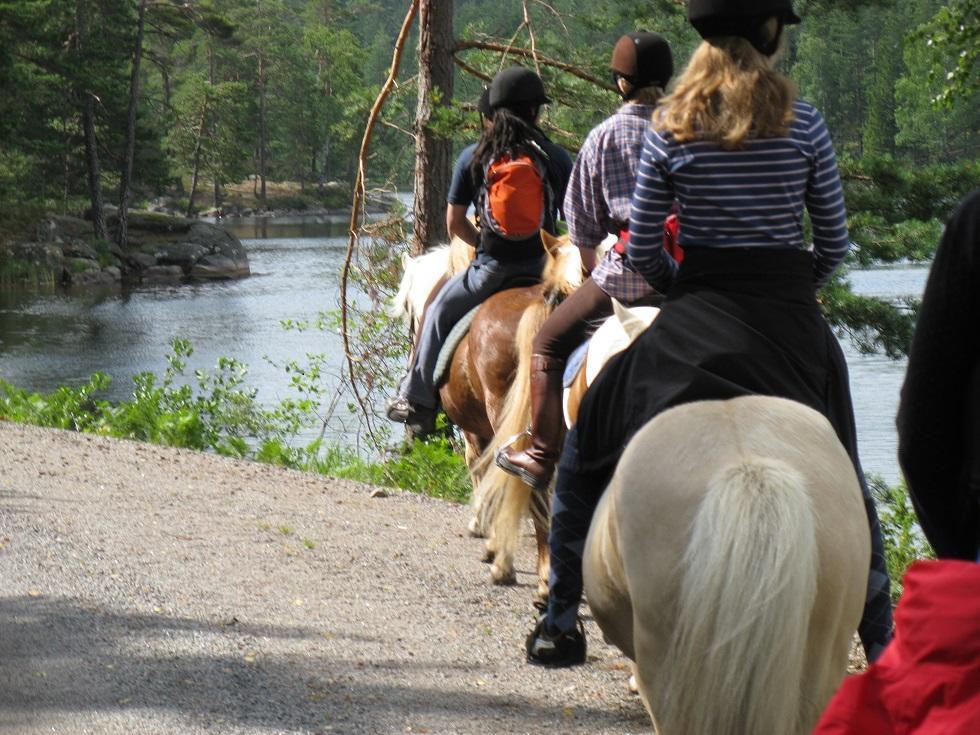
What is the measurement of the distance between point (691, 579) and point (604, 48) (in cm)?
1051

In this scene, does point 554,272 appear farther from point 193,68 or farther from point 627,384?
point 193,68

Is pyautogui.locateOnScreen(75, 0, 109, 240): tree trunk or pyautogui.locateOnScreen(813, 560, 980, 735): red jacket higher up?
pyautogui.locateOnScreen(813, 560, 980, 735): red jacket

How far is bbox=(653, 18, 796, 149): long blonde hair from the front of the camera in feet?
11.7

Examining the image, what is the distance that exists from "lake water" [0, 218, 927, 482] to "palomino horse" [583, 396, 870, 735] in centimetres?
922

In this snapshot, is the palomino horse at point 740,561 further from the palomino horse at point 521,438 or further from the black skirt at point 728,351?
the palomino horse at point 521,438

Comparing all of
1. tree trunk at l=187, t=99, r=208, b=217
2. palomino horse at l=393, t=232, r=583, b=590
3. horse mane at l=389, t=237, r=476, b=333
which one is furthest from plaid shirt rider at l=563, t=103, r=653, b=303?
tree trunk at l=187, t=99, r=208, b=217

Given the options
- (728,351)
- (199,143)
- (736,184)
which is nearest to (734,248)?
(736,184)

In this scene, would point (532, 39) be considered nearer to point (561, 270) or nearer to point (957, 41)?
point (957, 41)

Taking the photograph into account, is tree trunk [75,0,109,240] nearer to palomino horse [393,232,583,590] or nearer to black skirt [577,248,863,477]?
palomino horse [393,232,583,590]

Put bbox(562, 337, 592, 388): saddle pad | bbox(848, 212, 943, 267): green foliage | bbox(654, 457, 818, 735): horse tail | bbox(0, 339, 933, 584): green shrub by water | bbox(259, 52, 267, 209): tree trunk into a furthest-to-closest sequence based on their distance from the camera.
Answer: bbox(259, 52, 267, 209): tree trunk → bbox(0, 339, 933, 584): green shrub by water → bbox(848, 212, 943, 267): green foliage → bbox(562, 337, 592, 388): saddle pad → bbox(654, 457, 818, 735): horse tail

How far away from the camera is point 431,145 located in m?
11.8

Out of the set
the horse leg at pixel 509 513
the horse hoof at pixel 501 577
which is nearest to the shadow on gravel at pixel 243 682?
the horse leg at pixel 509 513

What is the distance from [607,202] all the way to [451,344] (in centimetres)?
217

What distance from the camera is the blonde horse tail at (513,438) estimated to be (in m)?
5.79
